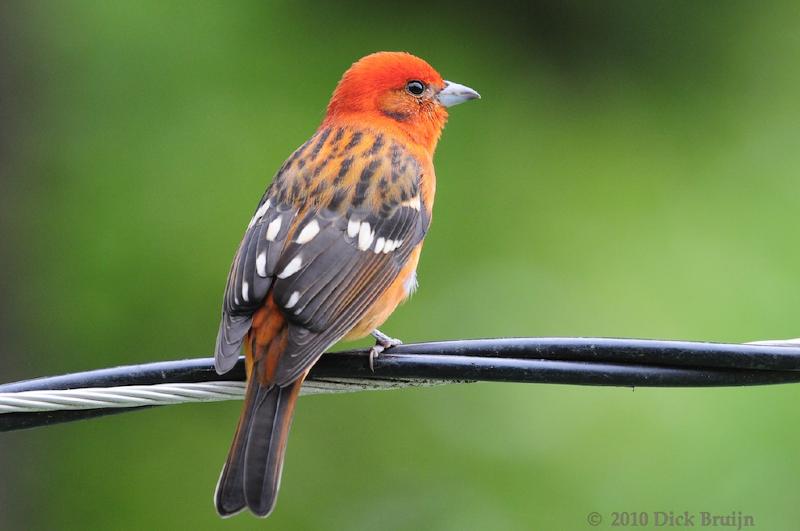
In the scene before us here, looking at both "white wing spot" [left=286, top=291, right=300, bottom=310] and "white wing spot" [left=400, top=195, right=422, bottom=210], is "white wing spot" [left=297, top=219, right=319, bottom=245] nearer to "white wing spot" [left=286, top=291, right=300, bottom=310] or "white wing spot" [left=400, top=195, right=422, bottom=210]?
"white wing spot" [left=286, top=291, right=300, bottom=310]

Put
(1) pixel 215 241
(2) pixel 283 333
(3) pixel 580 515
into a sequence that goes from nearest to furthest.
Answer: (2) pixel 283 333, (3) pixel 580 515, (1) pixel 215 241

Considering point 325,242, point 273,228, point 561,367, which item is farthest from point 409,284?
point 561,367

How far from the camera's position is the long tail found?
380cm

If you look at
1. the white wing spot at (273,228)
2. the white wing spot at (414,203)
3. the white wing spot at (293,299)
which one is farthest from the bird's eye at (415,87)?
the white wing spot at (293,299)

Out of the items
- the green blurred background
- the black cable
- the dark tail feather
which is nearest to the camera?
the black cable

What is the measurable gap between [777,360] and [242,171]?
15.8 ft

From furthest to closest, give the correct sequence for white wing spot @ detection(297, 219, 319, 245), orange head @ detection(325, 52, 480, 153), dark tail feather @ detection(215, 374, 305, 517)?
orange head @ detection(325, 52, 480, 153)
white wing spot @ detection(297, 219, 319, 245)
dark tail feather @ detection(215, 374, 305, 517)

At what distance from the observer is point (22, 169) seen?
7.94 m

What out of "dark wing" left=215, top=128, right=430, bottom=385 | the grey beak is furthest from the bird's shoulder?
the grey beak

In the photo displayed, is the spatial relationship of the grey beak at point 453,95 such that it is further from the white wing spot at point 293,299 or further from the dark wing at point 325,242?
the white wing spot at point 293,299

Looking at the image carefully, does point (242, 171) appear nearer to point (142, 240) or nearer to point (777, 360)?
point (142, 240)

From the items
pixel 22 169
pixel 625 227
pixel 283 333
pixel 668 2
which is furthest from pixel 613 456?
pixel 22 169

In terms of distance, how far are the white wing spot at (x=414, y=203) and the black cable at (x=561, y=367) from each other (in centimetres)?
153

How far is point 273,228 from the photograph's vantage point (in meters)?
4.55
